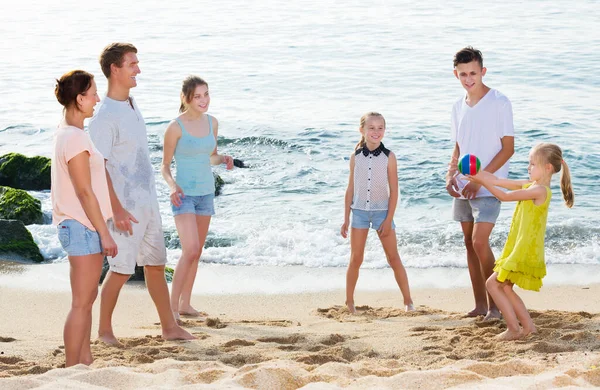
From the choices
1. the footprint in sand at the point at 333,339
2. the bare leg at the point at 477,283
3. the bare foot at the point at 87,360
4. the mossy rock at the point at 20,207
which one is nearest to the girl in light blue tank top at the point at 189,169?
the footprint in sand at the point at 333,339

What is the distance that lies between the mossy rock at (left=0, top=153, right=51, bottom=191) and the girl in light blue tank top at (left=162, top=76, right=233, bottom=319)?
6.57m

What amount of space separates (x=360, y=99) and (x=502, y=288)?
14390 millimetres

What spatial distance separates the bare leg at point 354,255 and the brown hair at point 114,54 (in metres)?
2.35

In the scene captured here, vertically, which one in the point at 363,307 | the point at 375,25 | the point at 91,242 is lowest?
the point at 363,307

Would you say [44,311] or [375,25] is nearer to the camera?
[44,311]

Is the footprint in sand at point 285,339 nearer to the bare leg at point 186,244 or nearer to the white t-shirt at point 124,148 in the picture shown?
the bare leg at point 186,244

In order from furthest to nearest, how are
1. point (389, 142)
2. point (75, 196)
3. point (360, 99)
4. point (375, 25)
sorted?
point (375, 25) < point (360, 99) < point (389, 142) < point (75, 196)

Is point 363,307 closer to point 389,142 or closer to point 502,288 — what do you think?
point 502,288

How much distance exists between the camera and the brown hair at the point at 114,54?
5.18 metres

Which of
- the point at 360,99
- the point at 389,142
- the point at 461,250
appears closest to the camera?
the point at 461,250

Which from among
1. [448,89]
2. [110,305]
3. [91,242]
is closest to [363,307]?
[110,305]

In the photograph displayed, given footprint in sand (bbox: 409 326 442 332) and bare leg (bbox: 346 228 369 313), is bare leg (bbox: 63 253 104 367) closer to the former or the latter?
footprint in sand (bbox: 409 326 442 332)

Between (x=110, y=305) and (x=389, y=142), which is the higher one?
(x=389, y=142)

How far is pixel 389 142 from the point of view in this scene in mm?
15250
